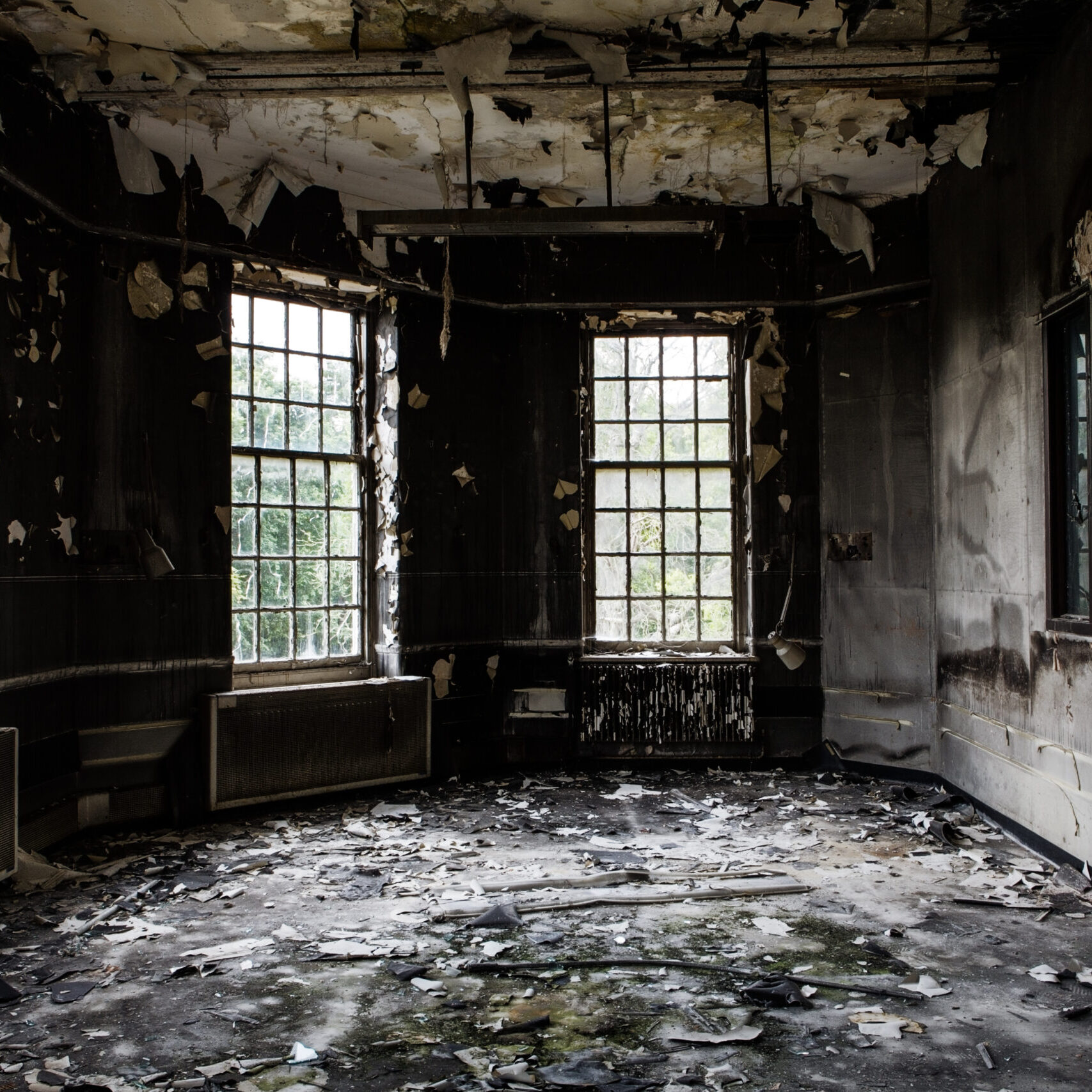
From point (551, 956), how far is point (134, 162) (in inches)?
170

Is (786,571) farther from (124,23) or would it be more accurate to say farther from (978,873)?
(124,23)

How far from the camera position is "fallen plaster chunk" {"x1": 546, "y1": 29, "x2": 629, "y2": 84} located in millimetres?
4180

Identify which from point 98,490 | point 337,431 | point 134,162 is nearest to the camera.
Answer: point 98,490

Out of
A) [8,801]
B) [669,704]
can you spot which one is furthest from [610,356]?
[8,801]

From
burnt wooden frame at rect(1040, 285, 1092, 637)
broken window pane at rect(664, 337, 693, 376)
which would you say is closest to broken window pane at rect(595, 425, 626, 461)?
broken window pane at rect(664, 337, 693, 376)

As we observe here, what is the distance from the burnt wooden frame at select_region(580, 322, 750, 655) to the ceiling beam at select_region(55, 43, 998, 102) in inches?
78.8

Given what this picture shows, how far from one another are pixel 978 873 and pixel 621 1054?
229 cm

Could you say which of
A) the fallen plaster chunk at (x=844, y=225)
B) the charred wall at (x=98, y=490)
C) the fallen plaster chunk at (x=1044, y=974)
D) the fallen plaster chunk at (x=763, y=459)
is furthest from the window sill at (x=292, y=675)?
the fallen plaster chunk at (x=844, y=225)

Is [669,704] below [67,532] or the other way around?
below

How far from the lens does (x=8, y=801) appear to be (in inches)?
152

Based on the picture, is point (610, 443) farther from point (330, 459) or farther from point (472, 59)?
point (472, 59)

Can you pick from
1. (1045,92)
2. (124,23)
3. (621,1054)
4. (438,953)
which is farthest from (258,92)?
(621,1054)

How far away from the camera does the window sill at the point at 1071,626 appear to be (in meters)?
3.96

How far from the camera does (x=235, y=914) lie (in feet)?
12.1
